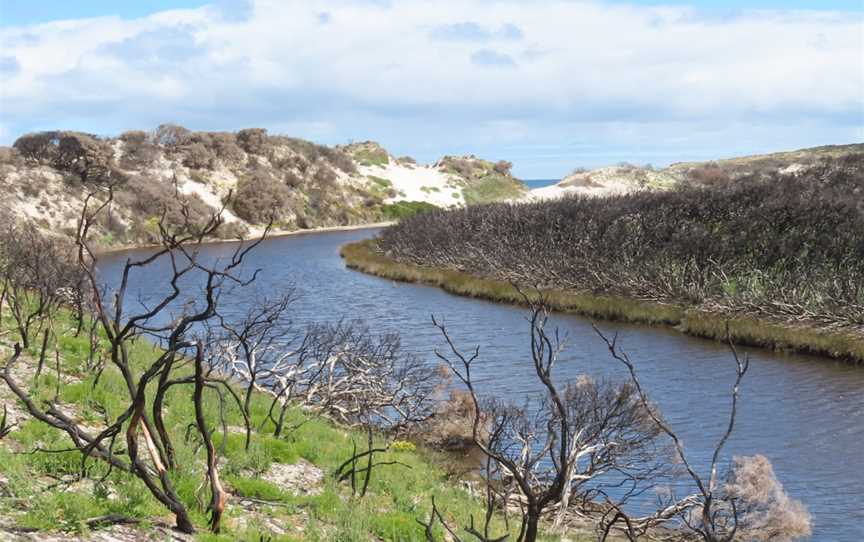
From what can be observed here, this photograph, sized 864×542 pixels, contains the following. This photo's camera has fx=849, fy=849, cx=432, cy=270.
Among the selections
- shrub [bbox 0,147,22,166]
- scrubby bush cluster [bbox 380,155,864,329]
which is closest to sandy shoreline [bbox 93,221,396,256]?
shrub [bbox 0,147,22,166]

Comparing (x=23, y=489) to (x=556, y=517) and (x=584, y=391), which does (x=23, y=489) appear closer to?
(x=556, y=517)

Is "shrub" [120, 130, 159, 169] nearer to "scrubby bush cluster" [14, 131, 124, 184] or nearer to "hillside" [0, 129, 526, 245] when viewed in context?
"hillside" [0, 129, 526, 245]

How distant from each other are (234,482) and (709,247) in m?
25.6

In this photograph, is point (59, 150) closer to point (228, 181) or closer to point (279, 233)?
point (228, 181)

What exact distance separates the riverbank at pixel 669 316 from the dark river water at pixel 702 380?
0.56 meters

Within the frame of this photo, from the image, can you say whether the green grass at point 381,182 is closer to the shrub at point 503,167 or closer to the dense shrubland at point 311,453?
the shrub at point 503,167

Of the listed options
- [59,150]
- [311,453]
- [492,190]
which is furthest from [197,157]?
[311,453]

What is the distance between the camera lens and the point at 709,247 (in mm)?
31484

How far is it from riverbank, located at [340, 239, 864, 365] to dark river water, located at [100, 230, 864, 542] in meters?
0.56

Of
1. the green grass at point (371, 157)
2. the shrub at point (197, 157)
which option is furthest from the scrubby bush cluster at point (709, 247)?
the green grass at point (371, 157)

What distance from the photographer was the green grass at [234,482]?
23.1 feet

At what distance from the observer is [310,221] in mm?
81938

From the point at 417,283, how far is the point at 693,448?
27.5m

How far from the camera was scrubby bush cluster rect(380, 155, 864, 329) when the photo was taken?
27141 millimetres
